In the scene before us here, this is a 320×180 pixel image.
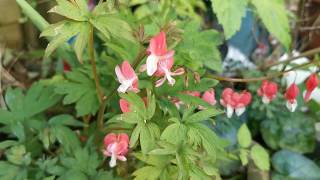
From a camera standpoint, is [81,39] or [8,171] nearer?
[81,39]

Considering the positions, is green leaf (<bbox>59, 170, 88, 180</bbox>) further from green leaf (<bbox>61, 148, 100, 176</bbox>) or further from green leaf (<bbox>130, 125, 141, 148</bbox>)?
green leaf (<bbox>130, 125, 141, 148</bbox>)

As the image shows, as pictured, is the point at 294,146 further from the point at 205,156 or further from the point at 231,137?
the point at 205,156

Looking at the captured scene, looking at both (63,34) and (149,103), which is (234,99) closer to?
(149,103)

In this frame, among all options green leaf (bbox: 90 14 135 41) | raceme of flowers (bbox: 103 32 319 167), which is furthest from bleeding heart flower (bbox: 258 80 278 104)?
green leaf (bbox: 90 14 135 41)

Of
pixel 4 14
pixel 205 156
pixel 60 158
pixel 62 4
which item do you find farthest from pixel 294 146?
pixel 4 14

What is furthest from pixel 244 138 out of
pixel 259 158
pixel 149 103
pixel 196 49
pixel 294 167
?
pixel 149 103

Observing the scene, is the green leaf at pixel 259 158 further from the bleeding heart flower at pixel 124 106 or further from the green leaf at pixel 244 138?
the bleeding heart flower at pixel 124 106
